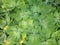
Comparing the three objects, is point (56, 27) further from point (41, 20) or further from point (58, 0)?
point (58, 0)

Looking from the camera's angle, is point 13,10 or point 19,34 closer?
point 19,34

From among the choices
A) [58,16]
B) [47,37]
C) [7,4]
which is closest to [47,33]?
[47,37]

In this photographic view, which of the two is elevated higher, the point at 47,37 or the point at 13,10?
the point at 13,10

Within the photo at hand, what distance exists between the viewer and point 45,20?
4.89ft

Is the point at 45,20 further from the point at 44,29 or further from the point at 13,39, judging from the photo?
the point at 13,39

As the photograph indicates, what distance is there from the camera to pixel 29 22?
1481 millimetres

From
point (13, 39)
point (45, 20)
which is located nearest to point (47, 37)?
point (45, 20)

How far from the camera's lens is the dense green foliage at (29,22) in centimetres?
144

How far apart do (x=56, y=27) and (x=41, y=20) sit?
→ 0.48 feet

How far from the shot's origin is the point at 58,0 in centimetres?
156

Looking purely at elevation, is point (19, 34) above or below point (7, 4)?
below

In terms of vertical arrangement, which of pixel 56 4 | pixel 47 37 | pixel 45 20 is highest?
pixel 56 4

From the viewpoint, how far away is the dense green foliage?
1436 mm

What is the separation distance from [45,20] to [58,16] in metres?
0.13
